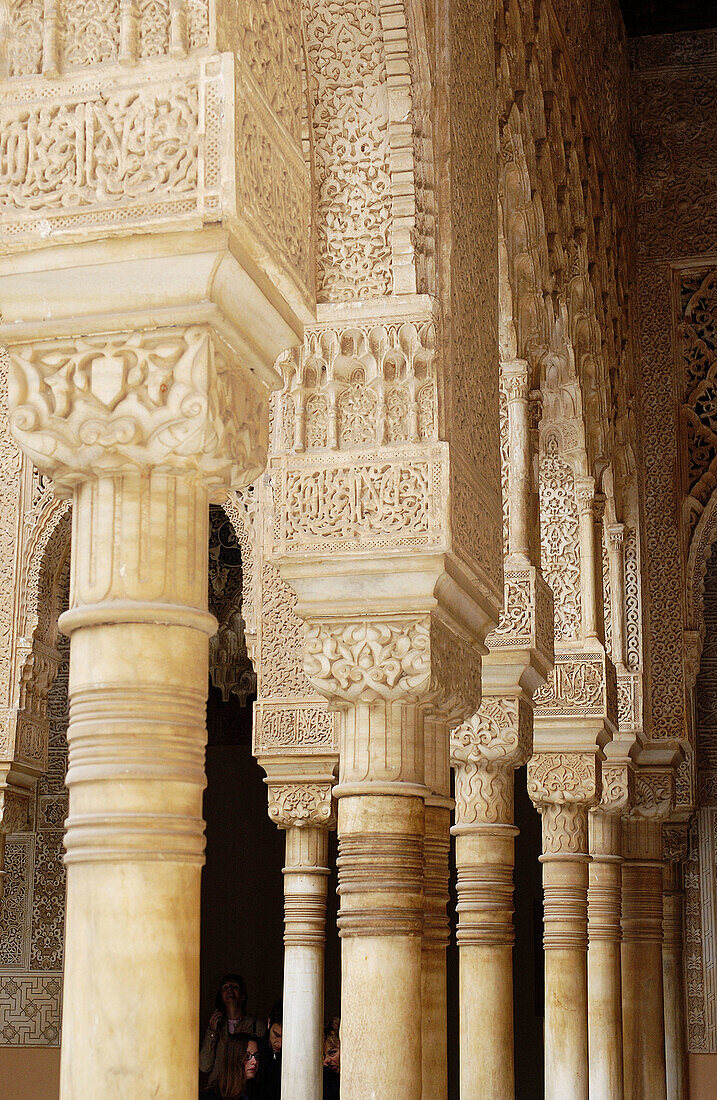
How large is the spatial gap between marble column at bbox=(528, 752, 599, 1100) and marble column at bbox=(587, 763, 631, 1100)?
2.17 ft

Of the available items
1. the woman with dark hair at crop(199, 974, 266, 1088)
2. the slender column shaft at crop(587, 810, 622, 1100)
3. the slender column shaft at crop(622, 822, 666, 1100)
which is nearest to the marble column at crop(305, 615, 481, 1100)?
the slender column shaft at crop(587, 810, 622, 1100)

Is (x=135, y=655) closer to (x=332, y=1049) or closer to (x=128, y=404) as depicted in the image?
(x=128, y=404)

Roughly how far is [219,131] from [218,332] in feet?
1.36

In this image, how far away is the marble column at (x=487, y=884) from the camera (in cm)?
664

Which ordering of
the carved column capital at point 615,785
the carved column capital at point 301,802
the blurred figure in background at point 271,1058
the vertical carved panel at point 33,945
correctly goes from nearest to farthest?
the carved column capital at point 301,802, the carved column capital at point 615,785, the blurred figure in background at point 271,1058, the vertical carved panel at point 33,945

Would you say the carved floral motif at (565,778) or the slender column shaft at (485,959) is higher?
the carved floral motif at (565,778)

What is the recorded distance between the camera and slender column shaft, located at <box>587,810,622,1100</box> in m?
9.40

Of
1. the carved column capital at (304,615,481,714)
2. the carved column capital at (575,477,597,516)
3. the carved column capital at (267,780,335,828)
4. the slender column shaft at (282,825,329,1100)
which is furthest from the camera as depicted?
the slender column shaft at (282,825,329,1100)

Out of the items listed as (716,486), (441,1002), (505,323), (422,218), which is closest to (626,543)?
(716,486)

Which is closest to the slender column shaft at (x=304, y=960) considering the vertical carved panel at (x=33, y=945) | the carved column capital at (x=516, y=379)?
the carved column capital at (x=516, y=379)

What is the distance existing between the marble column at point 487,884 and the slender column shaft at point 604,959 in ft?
9.19

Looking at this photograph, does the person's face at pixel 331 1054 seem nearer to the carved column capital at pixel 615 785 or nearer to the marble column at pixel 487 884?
the carved column capital at pixel 615 785

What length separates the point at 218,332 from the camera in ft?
11.1

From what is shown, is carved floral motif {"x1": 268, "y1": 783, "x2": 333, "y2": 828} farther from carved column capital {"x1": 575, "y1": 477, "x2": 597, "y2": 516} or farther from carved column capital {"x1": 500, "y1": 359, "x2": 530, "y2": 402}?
carved column capital {"x1": 500, "y1": 359, "x2": 530, "y2": 402}
